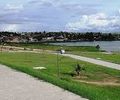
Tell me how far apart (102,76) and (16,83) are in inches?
602

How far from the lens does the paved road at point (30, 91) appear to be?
14.3 meters

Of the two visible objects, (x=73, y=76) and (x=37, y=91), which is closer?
(x=37, y=91)

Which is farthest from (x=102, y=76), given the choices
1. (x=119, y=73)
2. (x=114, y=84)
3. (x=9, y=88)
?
(x=9, y=88)

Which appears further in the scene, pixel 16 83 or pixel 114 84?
pixel 114 84

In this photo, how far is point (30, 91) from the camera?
15.7m

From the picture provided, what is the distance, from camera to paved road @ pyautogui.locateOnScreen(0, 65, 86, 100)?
14289 millimetres

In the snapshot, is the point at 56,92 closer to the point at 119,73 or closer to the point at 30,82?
the point at 30,82

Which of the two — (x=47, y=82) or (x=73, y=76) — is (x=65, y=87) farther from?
→ (x=73, y=76)

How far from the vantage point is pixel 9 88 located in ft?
54.6

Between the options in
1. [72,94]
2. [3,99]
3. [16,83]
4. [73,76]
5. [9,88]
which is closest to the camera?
[3,99]

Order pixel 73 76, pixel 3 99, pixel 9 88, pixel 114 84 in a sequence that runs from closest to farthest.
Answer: pixel 3 99 < pixel 9 88 < pixel 114 84 < pixel 73 76

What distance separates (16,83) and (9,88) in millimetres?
1660

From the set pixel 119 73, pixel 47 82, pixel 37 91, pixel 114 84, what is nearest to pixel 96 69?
pixel 119 73

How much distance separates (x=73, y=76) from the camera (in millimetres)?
32250
